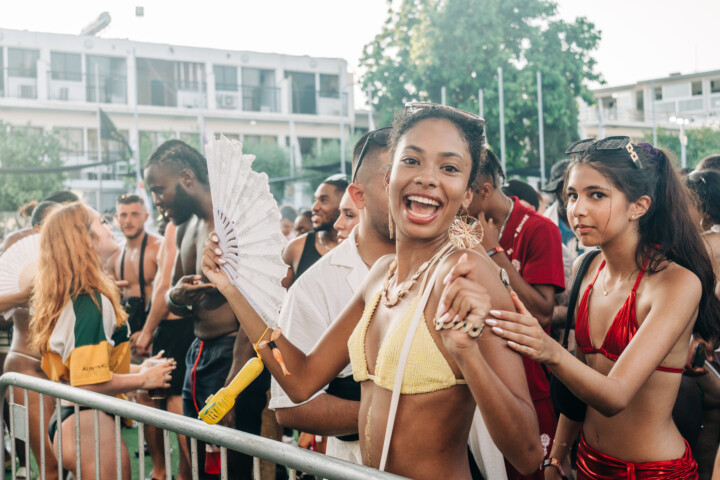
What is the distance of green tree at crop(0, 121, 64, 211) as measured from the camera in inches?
1068

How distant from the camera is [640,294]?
2369mm

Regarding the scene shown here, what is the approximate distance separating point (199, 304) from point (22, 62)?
A: 31.5 meters

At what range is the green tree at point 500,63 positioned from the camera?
26.5 metres

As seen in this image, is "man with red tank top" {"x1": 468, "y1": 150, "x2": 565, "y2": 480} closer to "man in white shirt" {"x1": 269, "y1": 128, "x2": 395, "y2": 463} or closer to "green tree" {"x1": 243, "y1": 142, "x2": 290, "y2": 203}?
"man in white shirt" {"x1": 269, "y1": 128, "x2": 395, "y2": 463}

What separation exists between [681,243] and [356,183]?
1251mm

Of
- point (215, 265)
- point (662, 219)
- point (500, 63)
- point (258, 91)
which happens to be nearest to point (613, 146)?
point (662, 219)

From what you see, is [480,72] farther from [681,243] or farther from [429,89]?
[681,243]

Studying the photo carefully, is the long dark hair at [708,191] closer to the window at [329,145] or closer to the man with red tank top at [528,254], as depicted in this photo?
the man with red tank top at [528,254]

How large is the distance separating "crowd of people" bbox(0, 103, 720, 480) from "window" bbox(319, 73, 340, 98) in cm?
3331

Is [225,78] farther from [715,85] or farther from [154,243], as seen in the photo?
[715,85]

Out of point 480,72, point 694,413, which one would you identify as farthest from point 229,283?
point 480,72

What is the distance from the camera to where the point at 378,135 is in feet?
9.77

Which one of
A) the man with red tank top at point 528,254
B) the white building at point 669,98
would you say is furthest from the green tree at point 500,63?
the man with red tank top at point 528,254

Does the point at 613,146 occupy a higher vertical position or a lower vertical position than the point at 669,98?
lower
